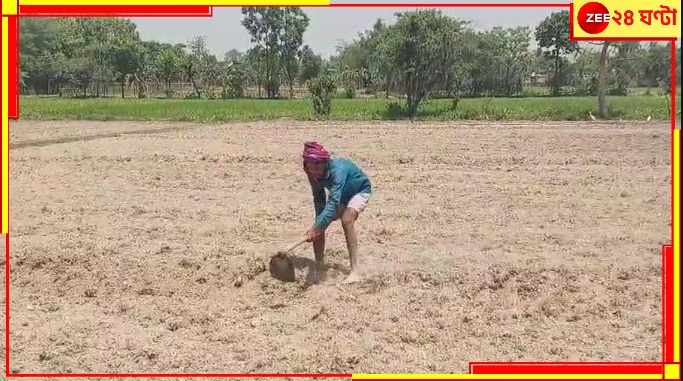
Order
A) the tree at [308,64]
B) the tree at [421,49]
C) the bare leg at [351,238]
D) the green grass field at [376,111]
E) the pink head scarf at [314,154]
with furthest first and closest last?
1. the tree at [308,64]
2. the tree at [421,49]
3. the green grass field at [376,111]
4. the bare leg at [351,238]
5. the pink head scarf at [314,154]

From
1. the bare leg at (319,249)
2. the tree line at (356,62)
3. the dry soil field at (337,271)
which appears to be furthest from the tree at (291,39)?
the bare leg at (319,249)

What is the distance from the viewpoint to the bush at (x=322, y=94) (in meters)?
22.6

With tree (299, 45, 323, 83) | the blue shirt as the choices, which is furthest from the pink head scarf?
tree (299, 45, 323, 83)

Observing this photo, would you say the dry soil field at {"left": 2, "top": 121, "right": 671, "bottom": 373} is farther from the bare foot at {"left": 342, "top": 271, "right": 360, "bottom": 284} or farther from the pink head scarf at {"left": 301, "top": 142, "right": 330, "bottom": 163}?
the pink head scarf at {"left": 301, "top": 142, "right": 330, "bottom": 163}

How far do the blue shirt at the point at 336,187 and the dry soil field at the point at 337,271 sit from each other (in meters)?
0.63

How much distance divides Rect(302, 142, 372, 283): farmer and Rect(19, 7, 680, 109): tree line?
6.68 m

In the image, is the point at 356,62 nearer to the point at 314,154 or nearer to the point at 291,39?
the point at 291,39

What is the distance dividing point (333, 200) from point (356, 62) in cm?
3274

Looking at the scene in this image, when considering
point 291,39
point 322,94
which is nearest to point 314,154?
point 322,94

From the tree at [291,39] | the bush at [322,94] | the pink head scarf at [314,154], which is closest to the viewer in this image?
the pink head scarf at [314,154]

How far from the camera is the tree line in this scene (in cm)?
2145

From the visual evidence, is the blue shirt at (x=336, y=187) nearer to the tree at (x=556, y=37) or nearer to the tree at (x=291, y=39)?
the tree at (x=556, y=37)

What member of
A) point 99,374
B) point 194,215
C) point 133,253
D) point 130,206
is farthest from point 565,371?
point 130,206

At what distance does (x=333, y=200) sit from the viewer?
4.38 m
